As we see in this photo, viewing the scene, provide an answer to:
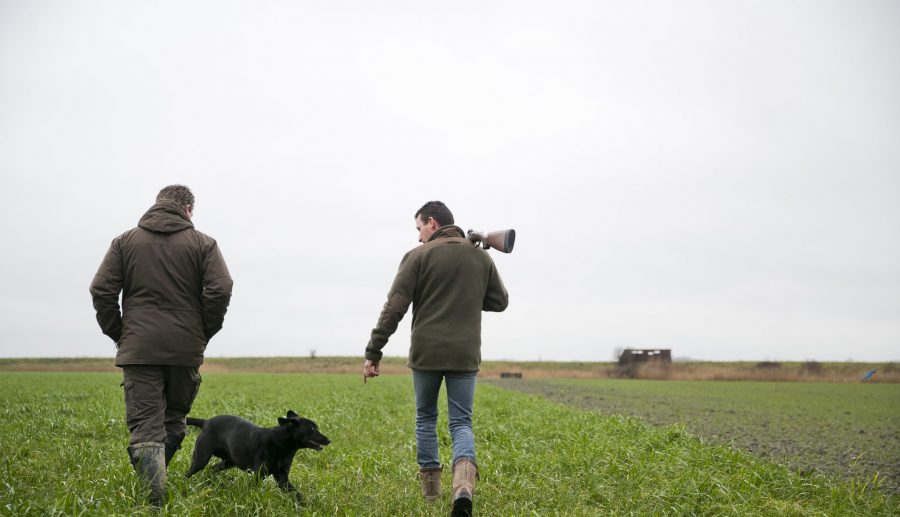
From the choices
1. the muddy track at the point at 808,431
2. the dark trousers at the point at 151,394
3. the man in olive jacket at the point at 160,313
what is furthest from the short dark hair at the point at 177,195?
the muddy track at the point at 808,431

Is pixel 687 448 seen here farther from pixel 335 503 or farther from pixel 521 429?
pixel 335 503

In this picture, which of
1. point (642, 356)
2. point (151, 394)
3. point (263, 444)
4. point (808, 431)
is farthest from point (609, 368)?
point (151, 394)

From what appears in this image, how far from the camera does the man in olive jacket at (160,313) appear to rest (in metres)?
4.73

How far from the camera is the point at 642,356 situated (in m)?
54.2

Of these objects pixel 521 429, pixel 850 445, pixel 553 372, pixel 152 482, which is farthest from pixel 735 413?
pixel 553 372

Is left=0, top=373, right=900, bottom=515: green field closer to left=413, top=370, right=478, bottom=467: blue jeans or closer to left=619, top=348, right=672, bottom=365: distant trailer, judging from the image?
left=413, top=370, right=478, bottom=467: blue jeans

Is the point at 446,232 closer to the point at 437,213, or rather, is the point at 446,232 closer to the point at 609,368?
the point at 437,213

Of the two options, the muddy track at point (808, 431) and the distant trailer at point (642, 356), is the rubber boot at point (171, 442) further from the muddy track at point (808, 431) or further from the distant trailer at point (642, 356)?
the distant trailer at point (642, 356)

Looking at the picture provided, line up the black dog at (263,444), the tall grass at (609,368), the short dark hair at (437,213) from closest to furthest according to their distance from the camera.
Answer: the black dog at (263,444)
the short dark hair at (437,213)
the tall grass at (609,368)

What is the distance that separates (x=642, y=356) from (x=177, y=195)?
175 ft

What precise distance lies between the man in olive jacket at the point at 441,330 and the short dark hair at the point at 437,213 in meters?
0.11

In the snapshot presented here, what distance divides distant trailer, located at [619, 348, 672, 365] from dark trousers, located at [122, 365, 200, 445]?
169 ft

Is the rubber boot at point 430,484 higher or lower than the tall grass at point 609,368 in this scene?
higher

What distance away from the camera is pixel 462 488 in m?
4.66
